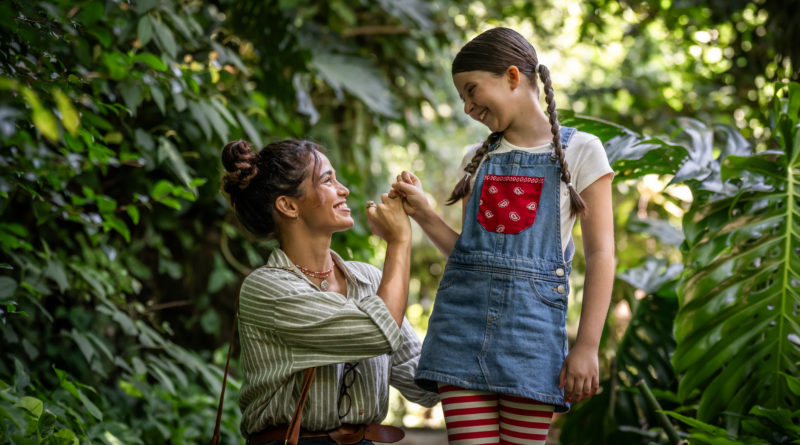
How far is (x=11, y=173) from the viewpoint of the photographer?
5.34ft

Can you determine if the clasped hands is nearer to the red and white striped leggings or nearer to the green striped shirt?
the green striped shirt

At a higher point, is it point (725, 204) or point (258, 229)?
point (725, 204)

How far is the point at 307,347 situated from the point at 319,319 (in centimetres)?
7

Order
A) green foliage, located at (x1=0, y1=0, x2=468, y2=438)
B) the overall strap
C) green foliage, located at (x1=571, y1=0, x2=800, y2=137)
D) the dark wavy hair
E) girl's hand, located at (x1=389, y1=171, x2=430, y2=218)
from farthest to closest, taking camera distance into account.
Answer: green foliage, located at (x1=571, y1=0, x2=800, y2=137), green foliage, located at (x1=0, y1=0, x2=468, y2=438), the dark wavy hair, girl's hand, located at (x1=389, y1=171, x2=430, y2=218), the overall strap

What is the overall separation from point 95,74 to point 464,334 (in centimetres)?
158

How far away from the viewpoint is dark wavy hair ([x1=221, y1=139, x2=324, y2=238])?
1.58 m

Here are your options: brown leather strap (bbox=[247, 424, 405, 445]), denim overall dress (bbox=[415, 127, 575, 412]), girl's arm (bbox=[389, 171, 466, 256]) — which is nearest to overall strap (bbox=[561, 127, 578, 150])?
denim overall dress (bbox=[415, 127, 575, 412])

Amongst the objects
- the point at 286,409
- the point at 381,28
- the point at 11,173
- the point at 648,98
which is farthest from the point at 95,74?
the point at 648,98

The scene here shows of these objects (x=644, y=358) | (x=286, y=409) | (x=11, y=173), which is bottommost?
(x=286, y=409)

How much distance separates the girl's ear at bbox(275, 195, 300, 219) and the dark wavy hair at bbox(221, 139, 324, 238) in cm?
1

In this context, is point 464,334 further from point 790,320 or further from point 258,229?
point 790,320

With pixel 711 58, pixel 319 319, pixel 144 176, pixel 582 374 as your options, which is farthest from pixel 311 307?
pixel 711 58

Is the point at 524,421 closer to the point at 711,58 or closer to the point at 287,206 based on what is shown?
the point at 287,206

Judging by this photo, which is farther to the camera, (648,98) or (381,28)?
(648,98)
